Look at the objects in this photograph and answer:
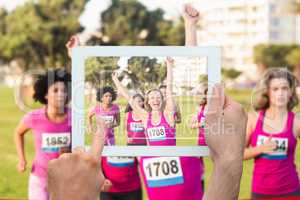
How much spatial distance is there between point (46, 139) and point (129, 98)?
1657mm

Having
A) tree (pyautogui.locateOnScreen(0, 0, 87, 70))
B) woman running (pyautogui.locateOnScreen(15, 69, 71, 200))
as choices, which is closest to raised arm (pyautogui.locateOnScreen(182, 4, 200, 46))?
woman running (pyautogui.locateOnScreen(15, 69, 71, 200))

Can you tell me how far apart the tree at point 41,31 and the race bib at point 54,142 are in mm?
24518

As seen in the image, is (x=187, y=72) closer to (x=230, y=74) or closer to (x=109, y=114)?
(x=109, y=114)

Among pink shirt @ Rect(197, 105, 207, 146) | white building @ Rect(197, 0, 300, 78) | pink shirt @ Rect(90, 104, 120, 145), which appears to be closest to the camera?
pink shirt @ Rect(197, 105, 207, 146)

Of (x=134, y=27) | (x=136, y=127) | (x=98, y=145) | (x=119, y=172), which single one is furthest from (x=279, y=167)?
(x=134, y=27)

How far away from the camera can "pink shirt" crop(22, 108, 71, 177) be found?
3082mm

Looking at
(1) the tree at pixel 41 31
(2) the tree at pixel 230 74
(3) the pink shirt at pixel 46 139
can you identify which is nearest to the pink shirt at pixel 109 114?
(3) the pink shirt at pixel 46 139

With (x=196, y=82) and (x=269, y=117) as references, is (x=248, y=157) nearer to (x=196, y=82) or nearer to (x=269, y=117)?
(x=269, y=117)

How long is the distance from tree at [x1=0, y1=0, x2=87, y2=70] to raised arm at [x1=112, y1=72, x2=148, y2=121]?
26.1 metres

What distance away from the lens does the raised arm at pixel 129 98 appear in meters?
1.50

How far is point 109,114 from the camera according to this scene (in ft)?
4.59

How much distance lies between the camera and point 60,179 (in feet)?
2.44

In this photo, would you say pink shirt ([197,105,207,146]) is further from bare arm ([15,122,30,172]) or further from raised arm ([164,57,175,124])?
bare arm ([15,122,30,172])

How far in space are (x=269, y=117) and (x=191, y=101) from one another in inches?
67.5
